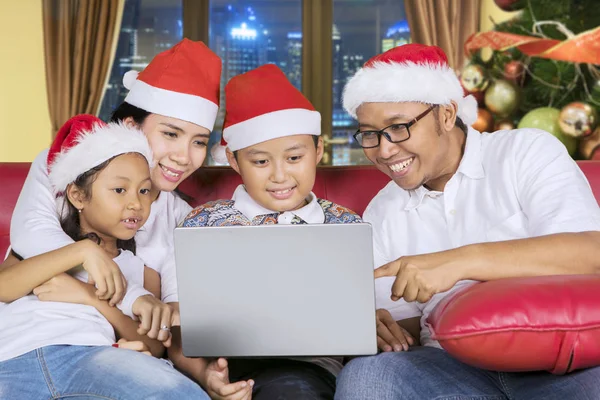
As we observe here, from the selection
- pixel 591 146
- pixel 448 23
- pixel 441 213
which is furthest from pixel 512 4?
pixel 441 213

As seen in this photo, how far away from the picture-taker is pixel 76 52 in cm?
506

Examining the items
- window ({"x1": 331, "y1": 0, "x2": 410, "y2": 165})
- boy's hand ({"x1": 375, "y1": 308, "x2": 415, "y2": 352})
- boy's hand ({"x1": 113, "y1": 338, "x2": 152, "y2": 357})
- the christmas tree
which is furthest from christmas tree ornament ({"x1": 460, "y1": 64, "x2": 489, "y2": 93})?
boy's hand ({"x1": 113, "y1": 338, "x2": 152, "y2": 357})

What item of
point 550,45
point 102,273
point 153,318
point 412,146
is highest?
point 550,45

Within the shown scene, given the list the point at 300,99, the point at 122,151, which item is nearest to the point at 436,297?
the point at 300,99

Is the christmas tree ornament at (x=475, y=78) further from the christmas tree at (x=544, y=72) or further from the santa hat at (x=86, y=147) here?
the santa hat at (x=86, y=147)

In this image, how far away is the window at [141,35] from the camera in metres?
5.46

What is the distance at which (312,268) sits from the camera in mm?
1131

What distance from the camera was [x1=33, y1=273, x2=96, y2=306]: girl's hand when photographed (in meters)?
1.38

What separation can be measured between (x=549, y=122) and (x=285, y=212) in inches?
91.2

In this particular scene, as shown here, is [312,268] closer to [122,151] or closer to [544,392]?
[544,392]

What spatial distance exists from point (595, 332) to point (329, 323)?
43 cm

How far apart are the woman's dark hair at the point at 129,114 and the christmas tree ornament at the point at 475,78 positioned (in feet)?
8.06

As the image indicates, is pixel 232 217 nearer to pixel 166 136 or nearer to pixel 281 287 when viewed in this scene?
pixel 166 136

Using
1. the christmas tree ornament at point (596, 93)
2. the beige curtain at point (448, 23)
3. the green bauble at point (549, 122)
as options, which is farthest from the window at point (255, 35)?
the christmas tree ornament at point (596, 93)
